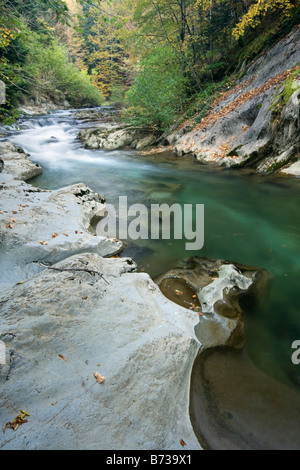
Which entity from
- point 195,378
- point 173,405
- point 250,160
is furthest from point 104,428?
point 250,160

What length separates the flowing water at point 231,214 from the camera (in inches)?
106

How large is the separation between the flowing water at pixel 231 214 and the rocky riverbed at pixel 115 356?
29cm

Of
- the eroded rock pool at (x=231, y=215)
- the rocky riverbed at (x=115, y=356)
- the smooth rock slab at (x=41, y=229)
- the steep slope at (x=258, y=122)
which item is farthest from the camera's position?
the steep slope at (x=258, y=122)

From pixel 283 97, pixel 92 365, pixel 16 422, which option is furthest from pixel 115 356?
pixel 283 97

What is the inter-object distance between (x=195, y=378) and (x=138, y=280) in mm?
1189

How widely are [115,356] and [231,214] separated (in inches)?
184

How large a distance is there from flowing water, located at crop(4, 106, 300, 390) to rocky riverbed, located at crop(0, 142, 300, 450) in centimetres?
29

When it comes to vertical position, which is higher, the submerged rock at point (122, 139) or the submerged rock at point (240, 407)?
the submerged rock at point (122, 139)

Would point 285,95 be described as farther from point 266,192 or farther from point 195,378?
point 195,378

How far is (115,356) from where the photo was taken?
6.27 ft

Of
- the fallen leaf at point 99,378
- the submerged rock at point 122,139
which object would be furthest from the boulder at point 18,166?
the fallen leaf at point 99,378

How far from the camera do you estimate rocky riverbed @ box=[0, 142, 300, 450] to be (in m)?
1.50

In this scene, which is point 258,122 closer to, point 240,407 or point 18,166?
point 18,166

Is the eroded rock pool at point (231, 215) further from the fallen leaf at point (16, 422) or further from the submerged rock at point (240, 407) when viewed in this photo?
the fallen leaf at point (16, 422)
